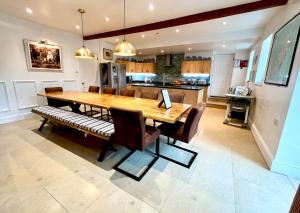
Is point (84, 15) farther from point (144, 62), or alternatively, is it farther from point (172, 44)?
point (144, 62)

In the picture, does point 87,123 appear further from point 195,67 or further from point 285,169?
point 195,67

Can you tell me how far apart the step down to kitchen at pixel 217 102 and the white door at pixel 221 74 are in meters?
0.24

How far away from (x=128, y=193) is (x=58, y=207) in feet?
2.23

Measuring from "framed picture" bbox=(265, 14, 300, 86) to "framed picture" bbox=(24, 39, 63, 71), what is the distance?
536 centimetres

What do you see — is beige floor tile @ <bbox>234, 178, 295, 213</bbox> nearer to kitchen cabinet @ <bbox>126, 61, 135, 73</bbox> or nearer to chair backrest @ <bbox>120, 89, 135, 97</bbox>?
chair backrest @ <bbox>120, 89, 135, 97</bbox>

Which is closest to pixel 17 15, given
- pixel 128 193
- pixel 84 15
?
pixel 84 15

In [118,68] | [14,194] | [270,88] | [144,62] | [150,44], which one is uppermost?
[150,44]

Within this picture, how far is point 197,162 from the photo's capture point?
2076mm

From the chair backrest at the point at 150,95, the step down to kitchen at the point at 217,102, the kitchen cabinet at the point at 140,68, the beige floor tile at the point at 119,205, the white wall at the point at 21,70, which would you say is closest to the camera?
the beige floor tile at the point at 119,205

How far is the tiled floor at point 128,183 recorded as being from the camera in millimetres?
1372

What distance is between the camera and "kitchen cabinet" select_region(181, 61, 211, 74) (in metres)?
5.78

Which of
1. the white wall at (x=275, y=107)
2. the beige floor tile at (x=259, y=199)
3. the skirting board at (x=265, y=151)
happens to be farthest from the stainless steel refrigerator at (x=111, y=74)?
the beige floor tile at (x=259, y=199)

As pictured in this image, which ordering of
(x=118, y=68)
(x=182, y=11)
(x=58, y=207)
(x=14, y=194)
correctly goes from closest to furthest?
(x=58, y=207), (x=14, y=194), (x=182, y=11), (x=118, y=68)

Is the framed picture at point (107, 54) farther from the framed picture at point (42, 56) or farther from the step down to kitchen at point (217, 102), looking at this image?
the step down to kitchen at point (217, 102)
